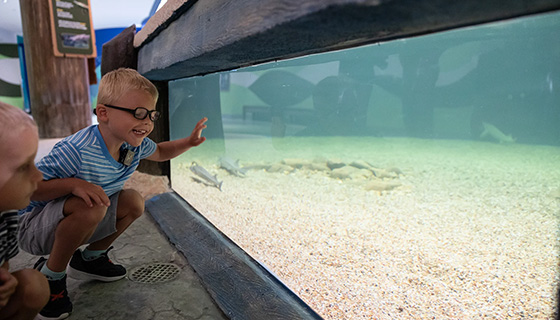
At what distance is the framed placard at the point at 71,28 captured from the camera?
644cm

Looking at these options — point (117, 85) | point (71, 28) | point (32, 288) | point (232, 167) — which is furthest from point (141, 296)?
point (71, 28)

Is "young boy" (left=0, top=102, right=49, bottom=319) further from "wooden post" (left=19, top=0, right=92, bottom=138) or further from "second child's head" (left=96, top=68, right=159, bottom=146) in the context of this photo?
"wooden post" (left=19, top=0, right=92, bottom=138)

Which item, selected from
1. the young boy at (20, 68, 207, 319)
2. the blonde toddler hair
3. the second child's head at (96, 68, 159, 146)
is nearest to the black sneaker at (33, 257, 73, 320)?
the young boy at (20, 68, 207, 319)

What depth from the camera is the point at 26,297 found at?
102 cm

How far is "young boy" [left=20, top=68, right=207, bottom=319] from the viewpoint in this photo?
4.71 ft

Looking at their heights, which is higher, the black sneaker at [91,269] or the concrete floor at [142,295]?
the black sneaker at [91,269]

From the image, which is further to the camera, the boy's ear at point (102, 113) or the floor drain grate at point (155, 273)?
the floor drain grate at point (155, 273)

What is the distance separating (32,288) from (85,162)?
2.12ft

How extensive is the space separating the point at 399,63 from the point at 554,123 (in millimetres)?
17801

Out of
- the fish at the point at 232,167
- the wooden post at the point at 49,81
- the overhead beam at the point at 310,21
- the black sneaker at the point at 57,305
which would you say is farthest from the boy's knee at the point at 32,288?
the wooden post at the point at 49,81

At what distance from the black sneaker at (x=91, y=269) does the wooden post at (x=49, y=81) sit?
241 inches

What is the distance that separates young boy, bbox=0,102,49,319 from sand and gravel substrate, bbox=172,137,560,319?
3.80 feet

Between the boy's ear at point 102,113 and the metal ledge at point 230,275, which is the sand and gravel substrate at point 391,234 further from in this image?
the boy's ear at point 102,113

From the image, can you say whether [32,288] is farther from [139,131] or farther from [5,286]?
[139,131]
